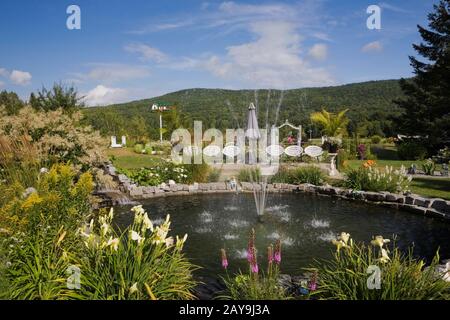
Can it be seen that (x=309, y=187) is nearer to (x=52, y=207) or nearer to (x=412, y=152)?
(x=52, y=207)

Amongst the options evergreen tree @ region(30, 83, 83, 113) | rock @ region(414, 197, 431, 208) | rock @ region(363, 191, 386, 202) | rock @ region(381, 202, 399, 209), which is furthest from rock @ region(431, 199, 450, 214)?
evergreen tree @ region(30, 83, 83, 113)

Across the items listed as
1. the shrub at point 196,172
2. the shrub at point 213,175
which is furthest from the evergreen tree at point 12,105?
the shrub at point 213,175

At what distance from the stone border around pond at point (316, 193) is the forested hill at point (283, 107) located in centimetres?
1695

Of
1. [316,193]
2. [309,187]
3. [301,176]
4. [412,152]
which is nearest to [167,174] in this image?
[301,176]

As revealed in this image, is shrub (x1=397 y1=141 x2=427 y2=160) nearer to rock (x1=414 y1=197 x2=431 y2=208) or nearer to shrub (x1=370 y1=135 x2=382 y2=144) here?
shrub (x1=370 y1=135 x2=382 y2=144)

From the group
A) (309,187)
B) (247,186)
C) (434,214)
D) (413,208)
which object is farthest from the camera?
(247,186)

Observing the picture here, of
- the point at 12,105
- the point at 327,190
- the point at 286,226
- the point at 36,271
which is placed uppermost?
the point at 12,105

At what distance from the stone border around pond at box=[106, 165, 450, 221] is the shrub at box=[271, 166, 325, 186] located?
0.48m

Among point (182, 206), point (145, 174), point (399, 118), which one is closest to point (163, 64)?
point (145, 174)

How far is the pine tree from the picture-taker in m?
17.9

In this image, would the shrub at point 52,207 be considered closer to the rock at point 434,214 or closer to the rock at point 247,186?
the rock at point 247,186

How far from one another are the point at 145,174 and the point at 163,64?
3.21 meters

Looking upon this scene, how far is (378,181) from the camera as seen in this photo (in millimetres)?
8734

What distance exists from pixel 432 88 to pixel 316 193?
14370mm
